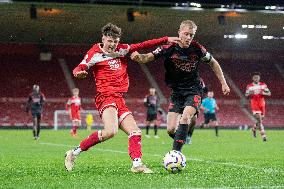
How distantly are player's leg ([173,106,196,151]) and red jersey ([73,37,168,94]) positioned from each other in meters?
1.01

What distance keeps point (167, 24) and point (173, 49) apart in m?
28.6

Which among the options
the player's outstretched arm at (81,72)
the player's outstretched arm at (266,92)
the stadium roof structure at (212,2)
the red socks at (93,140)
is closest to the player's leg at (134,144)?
the red socks at (93,140)

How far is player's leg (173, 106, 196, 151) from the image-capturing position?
8.52 meters

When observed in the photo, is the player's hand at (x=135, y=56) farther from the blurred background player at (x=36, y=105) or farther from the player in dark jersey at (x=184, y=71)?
the blurred background player at (x=36, y=105)

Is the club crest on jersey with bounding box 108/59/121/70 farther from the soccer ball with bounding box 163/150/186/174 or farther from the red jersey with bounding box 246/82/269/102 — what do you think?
the red jersey with bounding box 246/82/269/102

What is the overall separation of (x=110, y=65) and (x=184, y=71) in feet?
4.66

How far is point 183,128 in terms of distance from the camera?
28.5ft

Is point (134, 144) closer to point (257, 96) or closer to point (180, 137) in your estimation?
point (180, 137)

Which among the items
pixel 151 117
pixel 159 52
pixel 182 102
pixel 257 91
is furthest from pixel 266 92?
pixel 159 52

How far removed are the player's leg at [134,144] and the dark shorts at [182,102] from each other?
1182mm

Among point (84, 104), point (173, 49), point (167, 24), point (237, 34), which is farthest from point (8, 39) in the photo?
point (173, 49)

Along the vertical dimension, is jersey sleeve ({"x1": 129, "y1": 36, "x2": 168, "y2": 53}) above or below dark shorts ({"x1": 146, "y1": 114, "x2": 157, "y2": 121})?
above

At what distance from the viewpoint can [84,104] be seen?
40.9 meters

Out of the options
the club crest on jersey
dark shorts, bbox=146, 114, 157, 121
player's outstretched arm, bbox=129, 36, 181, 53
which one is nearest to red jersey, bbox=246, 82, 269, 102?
dark shorts, bbox=146, 114, 157, 121
